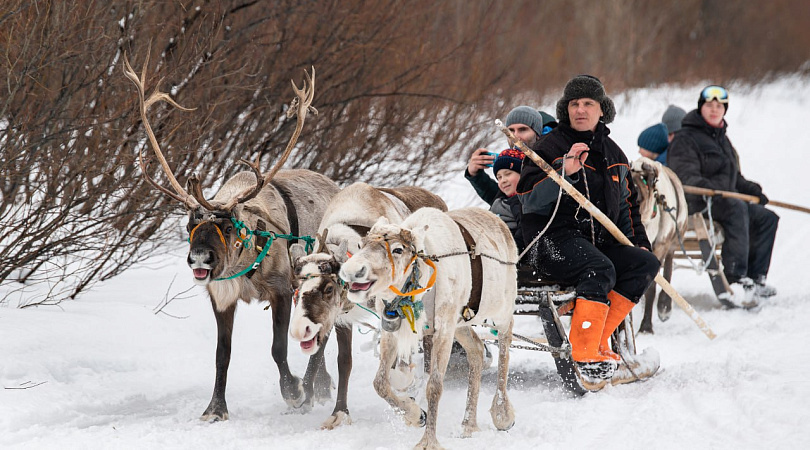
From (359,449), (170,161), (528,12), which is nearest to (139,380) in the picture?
(170,161)

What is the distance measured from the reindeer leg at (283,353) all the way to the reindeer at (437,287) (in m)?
1.01

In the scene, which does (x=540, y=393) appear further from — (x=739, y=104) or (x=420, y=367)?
(x=739, y=104)

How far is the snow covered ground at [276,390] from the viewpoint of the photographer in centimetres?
450

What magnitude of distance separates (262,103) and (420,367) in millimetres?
3563

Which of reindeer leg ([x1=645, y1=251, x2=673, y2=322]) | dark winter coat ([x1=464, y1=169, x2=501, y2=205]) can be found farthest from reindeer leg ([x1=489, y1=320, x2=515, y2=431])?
reindeer leg ([x1=645, y1=251, x2=673, y2=322])

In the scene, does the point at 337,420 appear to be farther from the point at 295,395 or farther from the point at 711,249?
the point at 711,249

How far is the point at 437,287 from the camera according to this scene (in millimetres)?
4426

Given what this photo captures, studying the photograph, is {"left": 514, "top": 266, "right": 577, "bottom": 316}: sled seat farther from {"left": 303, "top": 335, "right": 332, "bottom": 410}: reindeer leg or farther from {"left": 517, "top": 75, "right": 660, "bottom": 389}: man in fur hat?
{"left": 303, "top": 335, "right": 332, "bottom": 410}: reindeer leg

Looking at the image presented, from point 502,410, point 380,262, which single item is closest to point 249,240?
point 380,262

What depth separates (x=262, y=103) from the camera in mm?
8602

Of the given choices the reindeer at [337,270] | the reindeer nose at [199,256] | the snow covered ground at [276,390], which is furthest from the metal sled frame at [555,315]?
the reindeer nose at [199,256]

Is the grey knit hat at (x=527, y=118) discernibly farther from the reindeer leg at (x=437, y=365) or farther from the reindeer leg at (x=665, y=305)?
the reindeer leg at (x=665, y=305)

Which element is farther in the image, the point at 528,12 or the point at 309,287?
the point at 528,12

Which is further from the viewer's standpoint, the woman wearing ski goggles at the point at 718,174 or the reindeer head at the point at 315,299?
the woman wearing ski goggles at the point at 718,174
